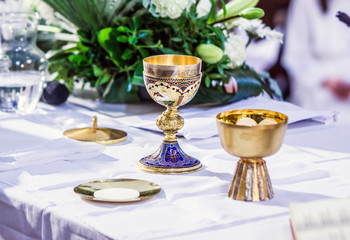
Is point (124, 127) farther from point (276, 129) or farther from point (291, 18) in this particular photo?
point (291, 18)

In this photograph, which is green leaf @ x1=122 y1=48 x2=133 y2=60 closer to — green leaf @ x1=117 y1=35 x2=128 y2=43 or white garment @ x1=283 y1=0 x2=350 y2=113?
green leaf @ x1=117 y1=35 x2=128 y2=43

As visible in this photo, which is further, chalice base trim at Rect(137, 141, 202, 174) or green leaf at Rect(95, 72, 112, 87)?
green leaf at Rect(95, 72, 112, 87)

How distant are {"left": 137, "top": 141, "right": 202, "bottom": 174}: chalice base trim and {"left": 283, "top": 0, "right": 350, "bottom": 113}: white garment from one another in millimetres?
1290

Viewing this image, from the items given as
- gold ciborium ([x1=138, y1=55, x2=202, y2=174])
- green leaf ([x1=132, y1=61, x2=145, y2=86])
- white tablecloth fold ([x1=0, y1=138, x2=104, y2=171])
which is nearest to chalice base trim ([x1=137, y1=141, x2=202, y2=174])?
gold ciborium ([x1=138, y1=55, x2=202, y2=174])

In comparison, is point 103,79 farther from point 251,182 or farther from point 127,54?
point 251,182

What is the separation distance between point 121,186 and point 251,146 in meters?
0.18

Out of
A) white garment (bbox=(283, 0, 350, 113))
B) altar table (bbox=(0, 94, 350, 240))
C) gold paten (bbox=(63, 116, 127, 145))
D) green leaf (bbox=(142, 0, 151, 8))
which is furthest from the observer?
white garment (bbox=(283, 0, 350, 113))

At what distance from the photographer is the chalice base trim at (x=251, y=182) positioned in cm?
73

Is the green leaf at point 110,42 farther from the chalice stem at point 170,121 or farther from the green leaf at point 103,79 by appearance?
the chalice stem at point 170,121

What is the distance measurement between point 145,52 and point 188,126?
26 cm

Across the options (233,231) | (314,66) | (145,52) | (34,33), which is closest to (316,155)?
(233,231)

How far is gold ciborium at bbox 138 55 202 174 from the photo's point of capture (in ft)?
2.70

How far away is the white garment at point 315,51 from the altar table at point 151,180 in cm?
98

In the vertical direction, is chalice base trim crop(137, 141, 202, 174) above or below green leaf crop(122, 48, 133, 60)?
below
